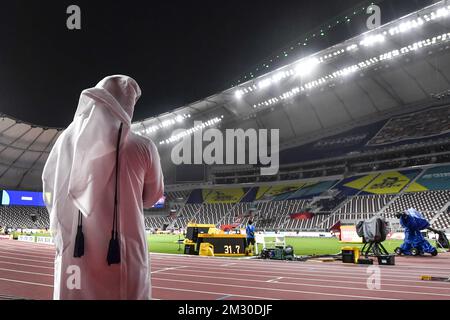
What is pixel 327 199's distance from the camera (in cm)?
3688

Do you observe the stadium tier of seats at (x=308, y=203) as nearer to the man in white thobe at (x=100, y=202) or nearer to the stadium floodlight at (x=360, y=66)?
the stadium floodlight at (x=360, y=66)

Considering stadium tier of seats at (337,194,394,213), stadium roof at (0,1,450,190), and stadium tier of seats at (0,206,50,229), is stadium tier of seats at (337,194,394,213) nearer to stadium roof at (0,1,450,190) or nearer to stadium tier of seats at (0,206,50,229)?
stadium roof at (0,1,450,190)

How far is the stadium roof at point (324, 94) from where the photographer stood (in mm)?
26828

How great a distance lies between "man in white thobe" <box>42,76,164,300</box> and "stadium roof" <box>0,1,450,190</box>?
2580 centimetres

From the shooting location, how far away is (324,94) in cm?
4072

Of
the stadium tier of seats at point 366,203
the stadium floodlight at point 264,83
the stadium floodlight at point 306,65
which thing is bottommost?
the stadium tier of seats at point 366,203

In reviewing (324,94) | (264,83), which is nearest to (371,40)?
A: (264,83)

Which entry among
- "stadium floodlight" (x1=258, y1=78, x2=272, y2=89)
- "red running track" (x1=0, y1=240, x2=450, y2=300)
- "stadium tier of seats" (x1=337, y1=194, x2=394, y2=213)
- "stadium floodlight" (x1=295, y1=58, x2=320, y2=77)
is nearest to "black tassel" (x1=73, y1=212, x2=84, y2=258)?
"red running track" (x1=0, y1=240, x2=450, y2=300)

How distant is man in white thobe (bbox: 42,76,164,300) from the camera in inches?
63.1

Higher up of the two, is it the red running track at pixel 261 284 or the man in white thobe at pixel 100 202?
the man in white thobe at pixel 100 202

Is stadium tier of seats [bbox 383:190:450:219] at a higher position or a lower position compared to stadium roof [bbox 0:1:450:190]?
lower

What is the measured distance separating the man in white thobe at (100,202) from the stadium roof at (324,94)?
2580 cm

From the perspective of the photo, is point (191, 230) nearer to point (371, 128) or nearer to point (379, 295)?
point (379, 295)

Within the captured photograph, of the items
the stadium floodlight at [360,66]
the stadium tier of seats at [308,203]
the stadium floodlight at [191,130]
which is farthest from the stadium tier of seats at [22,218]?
the stadium floodlight at [360,66]
